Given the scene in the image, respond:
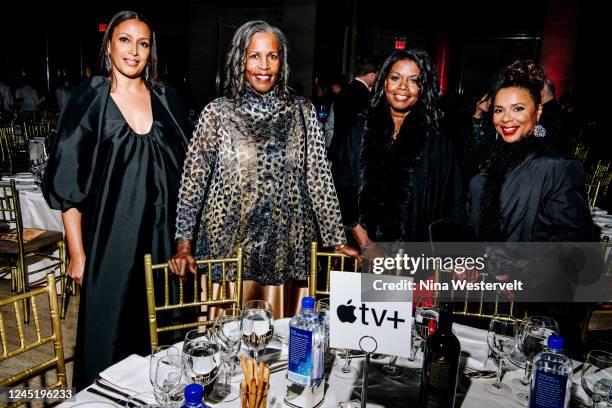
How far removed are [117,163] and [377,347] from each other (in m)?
1.34

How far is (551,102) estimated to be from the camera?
10.9ft

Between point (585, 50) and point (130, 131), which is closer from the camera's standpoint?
point (130, 131)

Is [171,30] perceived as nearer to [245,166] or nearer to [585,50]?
[585,50]

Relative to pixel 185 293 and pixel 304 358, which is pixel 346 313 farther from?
pixel 185 293

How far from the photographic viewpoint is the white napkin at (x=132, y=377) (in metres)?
1.19

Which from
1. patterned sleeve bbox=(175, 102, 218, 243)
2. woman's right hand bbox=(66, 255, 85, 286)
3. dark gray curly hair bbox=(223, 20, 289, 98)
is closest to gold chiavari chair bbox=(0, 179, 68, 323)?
woman's right hand bbox=(66, 255, 85, 286)

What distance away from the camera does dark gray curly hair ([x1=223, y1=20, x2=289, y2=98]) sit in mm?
1911

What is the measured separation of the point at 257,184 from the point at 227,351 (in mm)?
827

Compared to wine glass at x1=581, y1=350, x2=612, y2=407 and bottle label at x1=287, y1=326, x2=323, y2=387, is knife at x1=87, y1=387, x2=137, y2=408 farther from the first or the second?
wine glass at x1=581, y1=350, x2=612, y2=407

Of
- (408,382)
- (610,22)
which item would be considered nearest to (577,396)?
(408,382)

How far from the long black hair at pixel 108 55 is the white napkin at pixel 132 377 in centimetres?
125

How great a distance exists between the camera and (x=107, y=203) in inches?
77.2

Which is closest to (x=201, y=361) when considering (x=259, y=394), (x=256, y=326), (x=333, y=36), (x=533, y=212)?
(x=256, y=326)

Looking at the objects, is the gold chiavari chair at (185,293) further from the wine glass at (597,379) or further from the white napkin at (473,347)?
the wine glass at (597,379)
